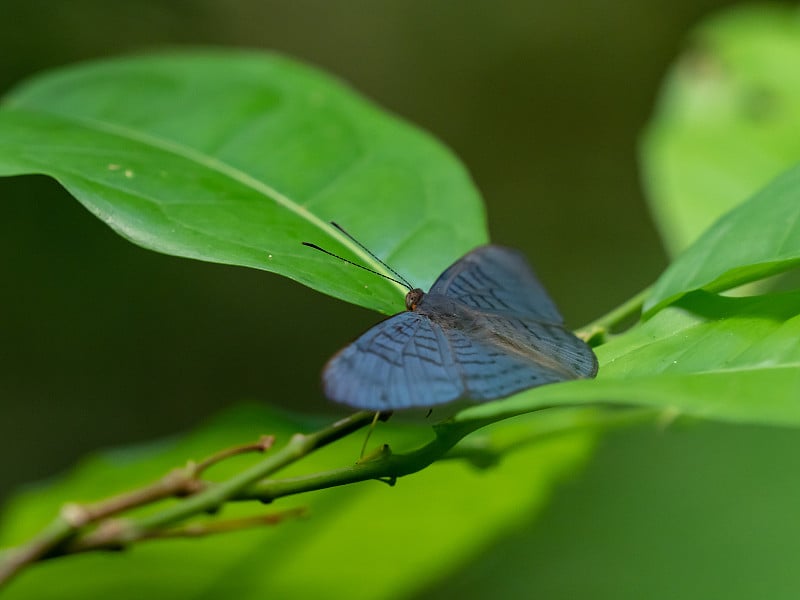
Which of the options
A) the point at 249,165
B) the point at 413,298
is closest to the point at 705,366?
the point at 413,298

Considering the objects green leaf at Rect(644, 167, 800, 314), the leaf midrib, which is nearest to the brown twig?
the leaf midrib

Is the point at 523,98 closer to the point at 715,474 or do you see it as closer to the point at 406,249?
the point at 715,474

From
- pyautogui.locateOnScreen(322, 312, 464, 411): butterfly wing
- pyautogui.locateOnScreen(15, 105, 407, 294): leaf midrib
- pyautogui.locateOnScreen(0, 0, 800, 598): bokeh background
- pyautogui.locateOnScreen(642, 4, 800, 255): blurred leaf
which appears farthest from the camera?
pyautogui.locateOnScreen(0, 0, 800, 598): bokeh background

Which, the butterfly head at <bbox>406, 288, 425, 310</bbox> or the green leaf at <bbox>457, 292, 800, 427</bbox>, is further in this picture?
the butterfly head at <bbox>406, 288, 425, 310</bbox>

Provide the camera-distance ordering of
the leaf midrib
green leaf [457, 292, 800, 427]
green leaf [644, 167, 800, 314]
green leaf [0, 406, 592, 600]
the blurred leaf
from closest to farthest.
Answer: green leaf [457, 292, 800, 427] → green leaf [644, 167, 800, 314] → the leaf midrib → green leaf [0, 406, 592, 600] → the blurred leaf

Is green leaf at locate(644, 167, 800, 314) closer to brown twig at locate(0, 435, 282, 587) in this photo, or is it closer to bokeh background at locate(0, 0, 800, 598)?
brown twig at locate(0, 435, 282, 587)

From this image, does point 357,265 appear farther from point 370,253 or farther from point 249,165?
point 249,165
